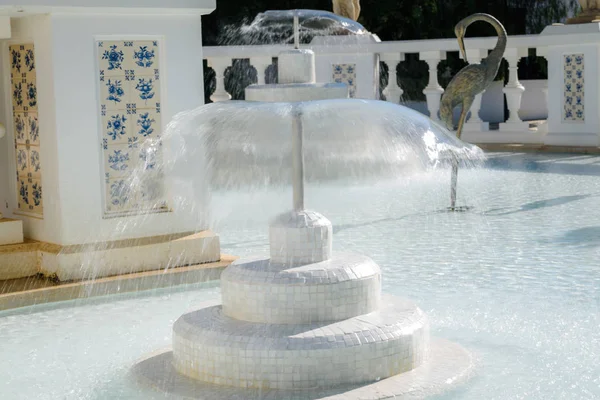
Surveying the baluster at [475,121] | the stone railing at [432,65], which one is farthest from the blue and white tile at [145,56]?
the baluster at [475,121]

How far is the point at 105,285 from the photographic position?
5.95 m

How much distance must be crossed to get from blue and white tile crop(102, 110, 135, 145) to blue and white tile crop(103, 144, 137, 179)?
0.13ft

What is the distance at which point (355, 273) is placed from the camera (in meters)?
4.38

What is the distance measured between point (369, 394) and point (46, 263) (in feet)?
8.53

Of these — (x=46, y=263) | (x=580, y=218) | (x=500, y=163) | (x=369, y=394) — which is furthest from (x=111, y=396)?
(x=500, y=163)

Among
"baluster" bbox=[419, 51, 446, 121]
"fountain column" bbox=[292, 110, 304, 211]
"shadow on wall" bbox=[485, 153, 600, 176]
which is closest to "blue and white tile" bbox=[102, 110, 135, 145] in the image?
"fountain column" bbox=[292, 110, 304, 211]

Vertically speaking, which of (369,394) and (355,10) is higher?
(355,10)

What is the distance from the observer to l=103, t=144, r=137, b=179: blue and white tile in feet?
20.1

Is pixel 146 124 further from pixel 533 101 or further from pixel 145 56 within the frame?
pixel 533 101

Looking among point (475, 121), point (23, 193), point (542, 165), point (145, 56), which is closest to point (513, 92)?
point (475, 121)

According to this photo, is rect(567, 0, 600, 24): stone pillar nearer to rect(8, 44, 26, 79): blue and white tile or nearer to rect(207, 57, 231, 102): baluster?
rect(207, 57, 231, 102): baluster

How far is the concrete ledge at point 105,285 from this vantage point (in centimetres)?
575

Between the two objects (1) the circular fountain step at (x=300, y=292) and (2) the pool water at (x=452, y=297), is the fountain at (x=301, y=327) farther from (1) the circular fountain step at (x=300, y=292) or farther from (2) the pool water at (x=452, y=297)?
(2) the pool water at (x=452, y=297)

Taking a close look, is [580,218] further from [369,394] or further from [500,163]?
[369,394]
